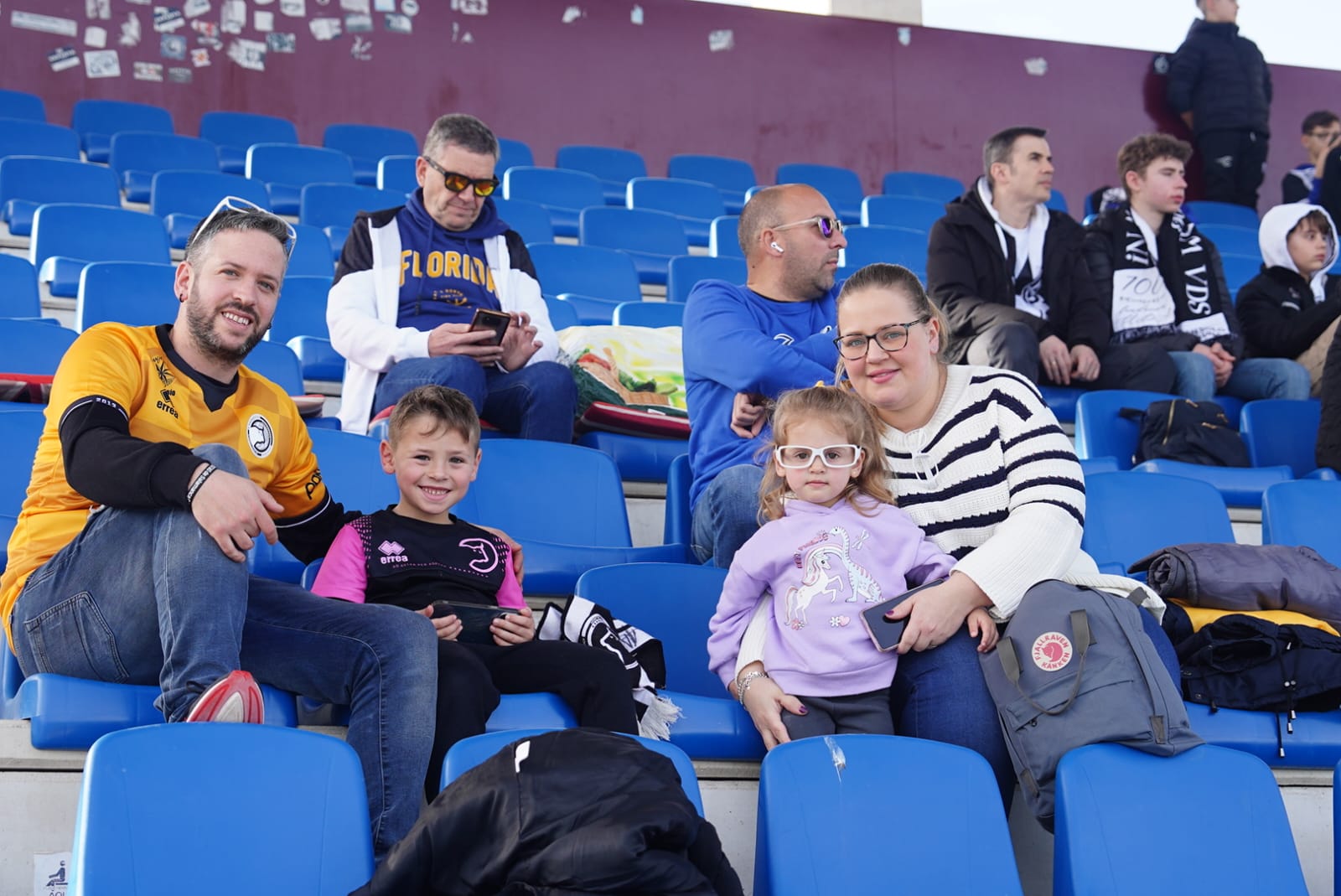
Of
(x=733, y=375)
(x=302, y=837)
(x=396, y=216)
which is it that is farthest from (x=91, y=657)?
(x=396, y=216)

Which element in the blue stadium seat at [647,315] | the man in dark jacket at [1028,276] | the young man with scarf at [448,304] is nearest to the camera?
the young man with scarf at [448,304]

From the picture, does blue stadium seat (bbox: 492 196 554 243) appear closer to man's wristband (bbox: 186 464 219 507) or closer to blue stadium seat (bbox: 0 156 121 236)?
blue stadium seat (bbox: 0 156 121 236)

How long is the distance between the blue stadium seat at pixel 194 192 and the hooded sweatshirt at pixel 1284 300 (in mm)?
3334

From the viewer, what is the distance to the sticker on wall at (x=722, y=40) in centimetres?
786

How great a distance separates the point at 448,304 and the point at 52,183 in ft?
7.62

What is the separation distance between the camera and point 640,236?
5.66 meters

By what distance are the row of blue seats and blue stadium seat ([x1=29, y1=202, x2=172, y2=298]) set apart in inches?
117

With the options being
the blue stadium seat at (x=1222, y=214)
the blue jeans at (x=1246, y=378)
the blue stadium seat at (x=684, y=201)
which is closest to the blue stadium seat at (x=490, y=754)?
the blue jeans at (x=1246, y=378)

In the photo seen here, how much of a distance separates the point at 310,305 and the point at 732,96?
4.33m

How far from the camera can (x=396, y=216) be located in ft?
11.1

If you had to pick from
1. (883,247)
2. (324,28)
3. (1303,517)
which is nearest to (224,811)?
(1303,517)

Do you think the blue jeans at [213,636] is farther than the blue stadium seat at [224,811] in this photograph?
Yes

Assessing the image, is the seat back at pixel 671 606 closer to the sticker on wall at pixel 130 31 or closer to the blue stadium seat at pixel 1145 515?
the blue stadium seat at pixel 1145 515

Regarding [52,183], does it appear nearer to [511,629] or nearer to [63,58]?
[63,58]
